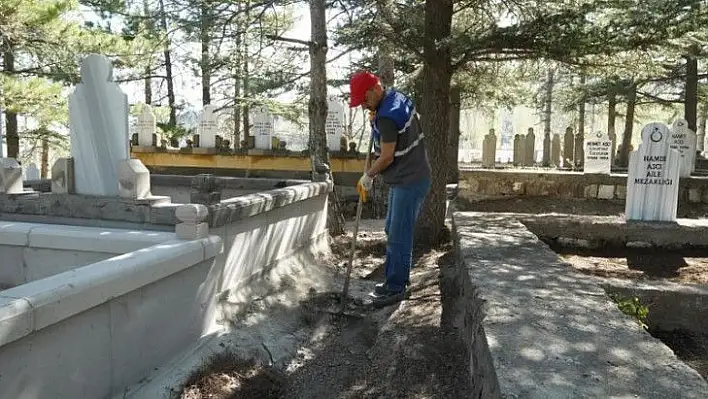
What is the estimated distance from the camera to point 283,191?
17.5ft

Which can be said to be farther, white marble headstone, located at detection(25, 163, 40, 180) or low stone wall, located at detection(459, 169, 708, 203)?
white marble headstone, located at detection(25, 163, 40, 180)

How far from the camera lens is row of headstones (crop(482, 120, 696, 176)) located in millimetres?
11891

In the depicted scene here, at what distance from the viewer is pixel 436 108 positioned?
6.69 m

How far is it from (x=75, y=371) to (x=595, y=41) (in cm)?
545

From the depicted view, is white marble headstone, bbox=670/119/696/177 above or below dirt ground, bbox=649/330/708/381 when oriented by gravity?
above

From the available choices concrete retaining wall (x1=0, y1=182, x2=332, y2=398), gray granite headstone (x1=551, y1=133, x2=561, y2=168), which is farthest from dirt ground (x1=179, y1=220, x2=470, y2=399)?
gray granite headstone (x1=551, y1=133, x2=561, y2=168)

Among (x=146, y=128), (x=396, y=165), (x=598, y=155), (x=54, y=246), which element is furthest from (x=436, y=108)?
(x=146, y=128)

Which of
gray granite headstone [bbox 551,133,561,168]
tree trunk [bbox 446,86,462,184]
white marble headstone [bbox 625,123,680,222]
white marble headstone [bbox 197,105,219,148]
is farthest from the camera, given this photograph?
gray granite headstone [bbox 551,133,561,168]

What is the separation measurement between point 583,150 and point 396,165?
40.9ft

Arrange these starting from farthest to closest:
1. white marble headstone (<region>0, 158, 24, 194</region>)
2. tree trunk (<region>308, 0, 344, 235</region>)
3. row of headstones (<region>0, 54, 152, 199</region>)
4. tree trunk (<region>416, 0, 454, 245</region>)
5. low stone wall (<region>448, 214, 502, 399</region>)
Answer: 1. tree trunk (<region>308, 0, 344, 235</region>)
2. tree trunk (<region>416, 0, 454, 245</region>)
3. white marble headstone (<region>0, 158, 24, 194</region>)
4. row of headstones (<region>0, 54, 152, 199</region>)
5. low stone wall (<region>448, 214, 502, 399</region>)

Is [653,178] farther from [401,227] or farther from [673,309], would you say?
[401,227]

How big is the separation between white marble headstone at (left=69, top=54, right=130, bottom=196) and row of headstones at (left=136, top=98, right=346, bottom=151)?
7.88 m

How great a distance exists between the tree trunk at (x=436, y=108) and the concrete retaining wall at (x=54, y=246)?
12.4 feet

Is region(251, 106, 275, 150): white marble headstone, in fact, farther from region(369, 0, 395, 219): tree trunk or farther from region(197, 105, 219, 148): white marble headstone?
region(369, 0, 395, 219): tree trunk
